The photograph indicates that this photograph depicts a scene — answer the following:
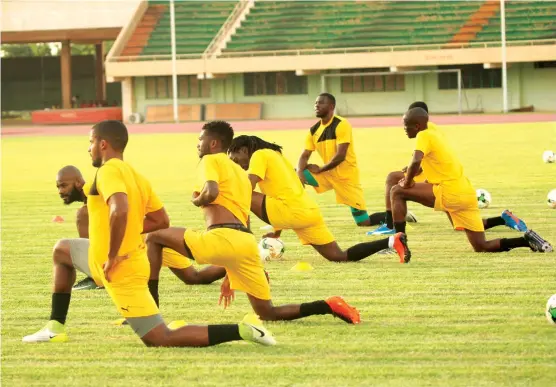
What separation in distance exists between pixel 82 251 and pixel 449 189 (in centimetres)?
520

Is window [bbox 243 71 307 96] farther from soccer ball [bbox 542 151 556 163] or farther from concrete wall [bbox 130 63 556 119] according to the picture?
soccer ball [bbox 542 151 556 163]

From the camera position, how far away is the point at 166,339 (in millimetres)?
7723

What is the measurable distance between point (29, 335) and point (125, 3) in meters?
58.0

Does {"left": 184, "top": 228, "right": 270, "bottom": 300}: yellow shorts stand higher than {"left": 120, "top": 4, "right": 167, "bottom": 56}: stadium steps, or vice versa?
{"left": 120, "top": 4, "right": 167, "bottom": 56}: stadium steps

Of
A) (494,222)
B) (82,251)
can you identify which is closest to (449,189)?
(494,222)

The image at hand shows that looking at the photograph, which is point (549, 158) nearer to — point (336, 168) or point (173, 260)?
point (336, 168)

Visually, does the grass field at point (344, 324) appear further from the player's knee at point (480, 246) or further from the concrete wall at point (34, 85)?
the concrete wall at point (34, 85)

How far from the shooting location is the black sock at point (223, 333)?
7.67m

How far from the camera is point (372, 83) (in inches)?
2334

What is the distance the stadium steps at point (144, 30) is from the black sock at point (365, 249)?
51.8m

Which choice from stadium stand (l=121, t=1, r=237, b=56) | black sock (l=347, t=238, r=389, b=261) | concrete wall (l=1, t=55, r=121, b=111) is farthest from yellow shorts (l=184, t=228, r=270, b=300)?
concrete wall (l=1, t=55, r=121, b=111)

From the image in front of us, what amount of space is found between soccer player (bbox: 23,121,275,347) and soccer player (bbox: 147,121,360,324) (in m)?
0.69

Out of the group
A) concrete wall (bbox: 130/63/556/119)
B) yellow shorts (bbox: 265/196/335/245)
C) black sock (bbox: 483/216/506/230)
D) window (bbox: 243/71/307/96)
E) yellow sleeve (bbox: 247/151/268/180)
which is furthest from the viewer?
window (bbox: 243/71/307/96)

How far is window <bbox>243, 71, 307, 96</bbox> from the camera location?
200 feet
